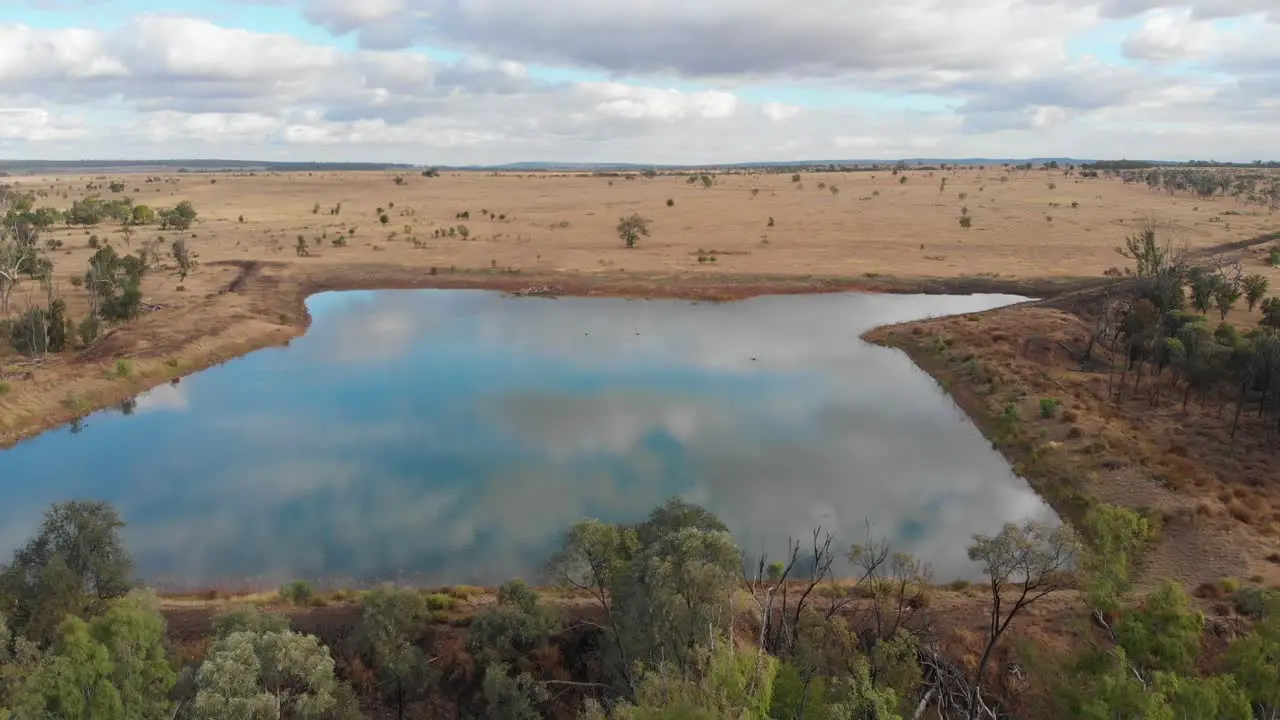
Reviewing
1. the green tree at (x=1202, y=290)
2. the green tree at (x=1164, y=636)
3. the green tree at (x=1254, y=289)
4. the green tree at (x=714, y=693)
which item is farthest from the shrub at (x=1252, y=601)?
the green tree at (x=1254, y=289)

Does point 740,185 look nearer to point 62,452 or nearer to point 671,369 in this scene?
point 671,369

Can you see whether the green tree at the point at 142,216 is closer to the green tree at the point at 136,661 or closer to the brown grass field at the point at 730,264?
the brown grass field at the point at 730,264

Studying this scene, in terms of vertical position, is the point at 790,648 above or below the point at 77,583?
below

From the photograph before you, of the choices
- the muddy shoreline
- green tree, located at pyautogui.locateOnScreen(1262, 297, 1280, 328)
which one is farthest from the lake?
green tree, located at pyautogui.locateOnScreen(1262, 297, 1280, 328)

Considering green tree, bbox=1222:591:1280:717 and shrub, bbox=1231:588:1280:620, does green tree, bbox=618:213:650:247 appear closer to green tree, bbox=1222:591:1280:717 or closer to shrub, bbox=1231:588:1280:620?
shrub, bbox=1231:588:1280:620

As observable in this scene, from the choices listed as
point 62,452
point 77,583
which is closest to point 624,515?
point 77,583
